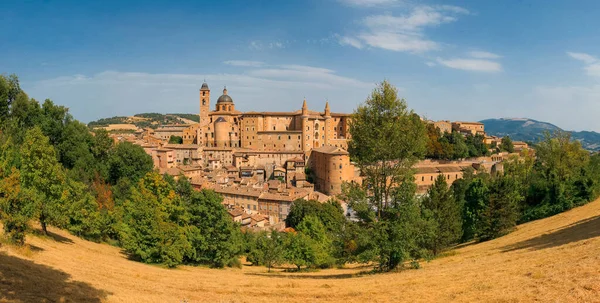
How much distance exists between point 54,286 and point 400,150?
13655 millimetres

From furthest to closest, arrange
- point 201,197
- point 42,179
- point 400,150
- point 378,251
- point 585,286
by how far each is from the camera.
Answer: point 201,197, point 42,179, point 400,150, point 378,251, point 585,286

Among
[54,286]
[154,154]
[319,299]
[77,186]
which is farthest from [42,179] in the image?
[154,154]

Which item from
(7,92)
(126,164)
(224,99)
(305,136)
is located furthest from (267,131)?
(7,92)

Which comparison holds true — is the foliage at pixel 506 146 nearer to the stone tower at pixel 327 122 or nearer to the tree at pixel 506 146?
the tree at pixel 506 146

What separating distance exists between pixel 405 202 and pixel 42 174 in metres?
17.7

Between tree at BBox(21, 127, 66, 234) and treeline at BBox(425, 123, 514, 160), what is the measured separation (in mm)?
64889

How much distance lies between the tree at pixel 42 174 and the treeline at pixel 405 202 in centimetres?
1330

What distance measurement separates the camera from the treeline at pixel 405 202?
16.3 meters

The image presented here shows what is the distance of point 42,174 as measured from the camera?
1909cm

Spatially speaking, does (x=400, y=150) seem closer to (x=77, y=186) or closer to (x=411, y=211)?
(x=411, y=211)

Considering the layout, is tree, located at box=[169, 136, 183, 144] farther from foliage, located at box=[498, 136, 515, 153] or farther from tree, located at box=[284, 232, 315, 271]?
foliage, located at box=[498, 136, 515, 153]

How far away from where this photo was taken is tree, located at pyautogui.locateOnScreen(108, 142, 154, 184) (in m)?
44.1

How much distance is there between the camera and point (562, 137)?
1367 inches

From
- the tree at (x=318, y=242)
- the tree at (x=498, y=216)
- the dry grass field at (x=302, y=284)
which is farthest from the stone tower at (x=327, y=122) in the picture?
the dry grass field at (x=302, y=284)
